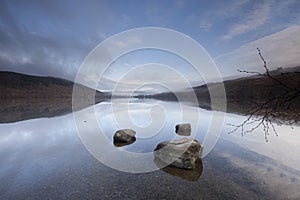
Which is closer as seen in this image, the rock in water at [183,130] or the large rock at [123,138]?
the large rock at [123,138]

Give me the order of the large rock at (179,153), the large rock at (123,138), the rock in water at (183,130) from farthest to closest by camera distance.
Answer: the rock in water at (183,130)
the large rock at (123,138)
the large rock at (179,153)

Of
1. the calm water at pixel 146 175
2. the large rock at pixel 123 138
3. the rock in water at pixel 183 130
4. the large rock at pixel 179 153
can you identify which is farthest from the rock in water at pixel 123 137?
the rock in water at pixel 183 130

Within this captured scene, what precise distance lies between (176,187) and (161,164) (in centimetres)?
219

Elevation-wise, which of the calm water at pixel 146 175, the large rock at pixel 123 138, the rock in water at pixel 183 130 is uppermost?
the rock in water at pixel 183 130

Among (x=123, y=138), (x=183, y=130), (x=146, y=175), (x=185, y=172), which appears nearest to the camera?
(x=146, y=175)

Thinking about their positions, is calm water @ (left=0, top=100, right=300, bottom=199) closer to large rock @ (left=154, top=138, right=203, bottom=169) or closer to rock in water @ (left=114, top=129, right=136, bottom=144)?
large rock @ (left=154, top=138, right=203, bottom=169)

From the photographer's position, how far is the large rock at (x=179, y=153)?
342 inches

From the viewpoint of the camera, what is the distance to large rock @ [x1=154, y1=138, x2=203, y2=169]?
8.70 metres

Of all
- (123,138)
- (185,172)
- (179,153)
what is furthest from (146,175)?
(123,138)

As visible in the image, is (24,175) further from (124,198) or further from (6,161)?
(124,198)

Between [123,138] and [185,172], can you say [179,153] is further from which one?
[123,138]

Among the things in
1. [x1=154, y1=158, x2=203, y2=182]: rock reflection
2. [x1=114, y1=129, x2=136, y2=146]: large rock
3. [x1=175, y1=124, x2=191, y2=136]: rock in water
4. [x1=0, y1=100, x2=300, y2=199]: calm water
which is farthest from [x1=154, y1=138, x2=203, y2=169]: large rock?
[x1=175, y1=124, x2=191, y2=136]: rock in water

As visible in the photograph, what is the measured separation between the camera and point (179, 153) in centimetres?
892

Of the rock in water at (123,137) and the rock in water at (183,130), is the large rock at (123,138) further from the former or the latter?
the rock in water at (183,130)
